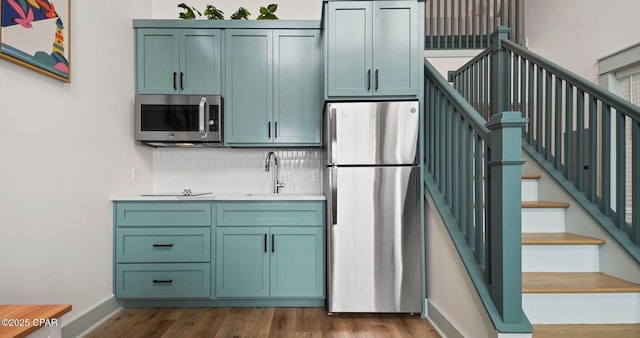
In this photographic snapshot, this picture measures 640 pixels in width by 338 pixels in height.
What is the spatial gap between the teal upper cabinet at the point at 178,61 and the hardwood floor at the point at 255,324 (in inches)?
72.8

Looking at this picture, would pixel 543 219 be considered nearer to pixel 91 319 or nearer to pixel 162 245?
pixel 162 245

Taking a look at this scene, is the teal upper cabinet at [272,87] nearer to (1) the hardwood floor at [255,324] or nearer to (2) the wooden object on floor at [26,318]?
(1) the hardwood floor at [255,324]

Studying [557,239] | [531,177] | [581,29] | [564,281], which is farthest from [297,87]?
[581,29]

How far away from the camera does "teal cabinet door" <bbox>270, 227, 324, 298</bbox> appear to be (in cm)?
282

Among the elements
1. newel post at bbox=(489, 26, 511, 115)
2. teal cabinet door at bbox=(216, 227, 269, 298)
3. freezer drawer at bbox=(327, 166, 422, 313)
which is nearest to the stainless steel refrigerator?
freezer drawer at bbox=(327, 166, 422, 313)

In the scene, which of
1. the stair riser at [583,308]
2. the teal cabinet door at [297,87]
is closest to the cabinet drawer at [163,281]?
the teal cabinet door at [297,87]

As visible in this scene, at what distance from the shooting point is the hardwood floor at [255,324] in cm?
238

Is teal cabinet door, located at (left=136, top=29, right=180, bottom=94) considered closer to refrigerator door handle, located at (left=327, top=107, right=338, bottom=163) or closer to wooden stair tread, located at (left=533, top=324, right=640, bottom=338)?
refrigerator door handle, located at (left=327, top=107, right=338, bottom=163)

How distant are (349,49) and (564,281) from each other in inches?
80.1

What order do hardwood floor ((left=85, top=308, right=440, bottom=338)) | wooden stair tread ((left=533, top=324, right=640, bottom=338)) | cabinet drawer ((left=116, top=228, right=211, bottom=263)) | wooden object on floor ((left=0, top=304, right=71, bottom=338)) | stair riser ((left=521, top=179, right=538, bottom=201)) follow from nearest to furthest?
1. wooden object on floor ((left=0, top=304, right=71, bottom=338))
2. wooden stair tread ((left=533, top=324, right=640, bottom=338))
3. hardwood floor ((left=85, top=308, right=440, bottom=338))
4. stair riser ((left=521, top=179, right=538, bottom=201))
5. cabinet drawer ((left=116, top=228, right=211, bottom=263))

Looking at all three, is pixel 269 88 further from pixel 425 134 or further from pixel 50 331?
pixel 50 331

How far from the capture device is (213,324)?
2539 mm

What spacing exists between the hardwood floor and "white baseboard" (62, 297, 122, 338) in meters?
0.05

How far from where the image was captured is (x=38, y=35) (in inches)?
79.4
